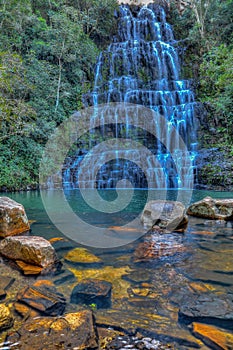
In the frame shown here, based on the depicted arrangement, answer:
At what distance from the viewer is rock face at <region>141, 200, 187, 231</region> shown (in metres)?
4.63

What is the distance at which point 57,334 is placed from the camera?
1.59 m

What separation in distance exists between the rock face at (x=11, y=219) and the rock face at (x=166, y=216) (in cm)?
249

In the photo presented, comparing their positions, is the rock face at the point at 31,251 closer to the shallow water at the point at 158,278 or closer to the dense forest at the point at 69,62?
the shallow water at the point at 158,278

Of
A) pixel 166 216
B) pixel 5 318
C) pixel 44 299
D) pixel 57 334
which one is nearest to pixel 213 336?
pixel 57 334

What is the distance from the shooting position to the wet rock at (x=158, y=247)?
3314 mm

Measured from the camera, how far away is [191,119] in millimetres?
17453

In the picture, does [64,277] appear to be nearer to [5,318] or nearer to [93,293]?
[93,293]

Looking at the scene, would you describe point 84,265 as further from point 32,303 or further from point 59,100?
point 59,100

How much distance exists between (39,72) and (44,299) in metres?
18.1

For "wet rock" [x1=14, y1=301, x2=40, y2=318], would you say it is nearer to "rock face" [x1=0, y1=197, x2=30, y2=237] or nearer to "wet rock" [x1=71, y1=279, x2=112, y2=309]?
"wet rock" [x1=71, y1=279, x2=112, y2=309]

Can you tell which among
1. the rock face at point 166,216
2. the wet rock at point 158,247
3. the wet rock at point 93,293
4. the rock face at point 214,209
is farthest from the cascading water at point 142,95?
the wet rock at point 93,293

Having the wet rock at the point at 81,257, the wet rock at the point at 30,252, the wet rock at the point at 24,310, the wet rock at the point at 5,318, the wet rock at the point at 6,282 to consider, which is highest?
the wet rock at the point at 30,252

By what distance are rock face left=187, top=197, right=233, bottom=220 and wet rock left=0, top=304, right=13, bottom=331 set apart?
5.01m

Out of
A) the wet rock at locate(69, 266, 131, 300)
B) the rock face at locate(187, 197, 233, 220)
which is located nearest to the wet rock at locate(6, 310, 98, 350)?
the wet rock at locate(69, 266, 131, 300)
